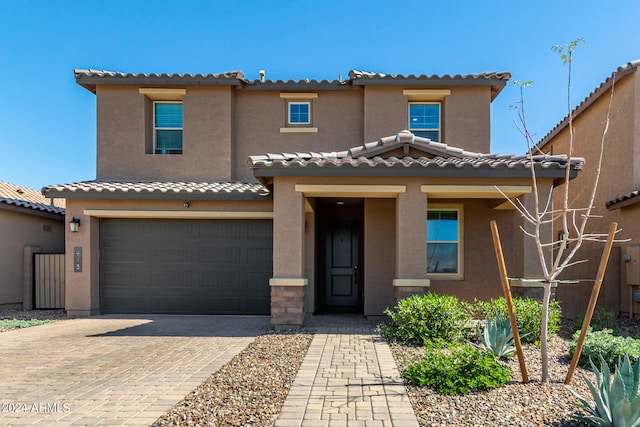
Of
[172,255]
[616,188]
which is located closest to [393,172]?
[172,255]

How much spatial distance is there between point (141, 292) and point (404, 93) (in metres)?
9.07

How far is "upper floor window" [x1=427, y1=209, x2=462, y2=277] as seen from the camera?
1064 cm

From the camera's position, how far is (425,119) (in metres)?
12.5

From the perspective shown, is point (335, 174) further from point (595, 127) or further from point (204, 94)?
point (595, 127)

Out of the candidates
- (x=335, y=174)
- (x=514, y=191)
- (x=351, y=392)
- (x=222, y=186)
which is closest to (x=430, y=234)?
(x=514, y=191)

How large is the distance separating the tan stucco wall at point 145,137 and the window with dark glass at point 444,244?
594 centimetres

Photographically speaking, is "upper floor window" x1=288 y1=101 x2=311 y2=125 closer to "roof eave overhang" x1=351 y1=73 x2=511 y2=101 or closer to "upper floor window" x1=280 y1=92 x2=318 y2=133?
"upper floor window" x1=280 y1=92 x2=318 y2=133

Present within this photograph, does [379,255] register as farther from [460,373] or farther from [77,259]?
[77,259]

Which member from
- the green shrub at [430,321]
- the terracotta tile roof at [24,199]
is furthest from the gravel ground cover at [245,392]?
the terracotta tile roof at [24,199]

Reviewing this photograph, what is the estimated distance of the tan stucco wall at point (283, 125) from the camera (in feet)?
40.6

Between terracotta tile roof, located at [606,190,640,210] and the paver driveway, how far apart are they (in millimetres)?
9304

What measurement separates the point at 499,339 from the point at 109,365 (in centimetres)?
579

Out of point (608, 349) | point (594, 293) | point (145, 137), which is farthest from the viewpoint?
point (145, 137)

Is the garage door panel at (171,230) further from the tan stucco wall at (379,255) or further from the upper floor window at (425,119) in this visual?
the upper floor window at (425,119)
